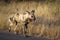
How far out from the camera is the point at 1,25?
2467 cm

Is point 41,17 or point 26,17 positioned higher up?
point 26,17

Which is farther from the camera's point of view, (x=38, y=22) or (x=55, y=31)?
(x=38, y=22)

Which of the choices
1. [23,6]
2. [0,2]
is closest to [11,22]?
[23,6]

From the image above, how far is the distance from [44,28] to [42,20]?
11.8 feet

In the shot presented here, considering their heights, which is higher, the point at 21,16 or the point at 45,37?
the point at 21,16

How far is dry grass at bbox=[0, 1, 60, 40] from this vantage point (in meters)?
21.0

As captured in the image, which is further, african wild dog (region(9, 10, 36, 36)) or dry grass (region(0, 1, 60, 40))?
dry grass (region(0, 1, 60, 40))

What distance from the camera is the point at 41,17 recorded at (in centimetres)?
2570

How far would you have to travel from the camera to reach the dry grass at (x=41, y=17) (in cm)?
2102

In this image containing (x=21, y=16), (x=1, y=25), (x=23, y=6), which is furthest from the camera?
(x=23, y=6)

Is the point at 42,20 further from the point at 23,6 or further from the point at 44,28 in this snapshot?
the point at 23,6

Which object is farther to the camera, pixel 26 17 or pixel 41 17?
pixel 41 17

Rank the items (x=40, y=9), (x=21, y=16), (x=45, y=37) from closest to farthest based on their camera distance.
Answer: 1. (x=45, y=37)
2. (x=21, y=16)
3. (x=40, y=9)

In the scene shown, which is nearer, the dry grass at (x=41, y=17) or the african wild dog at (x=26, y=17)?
the african wild dog at (x=26, y=17)
